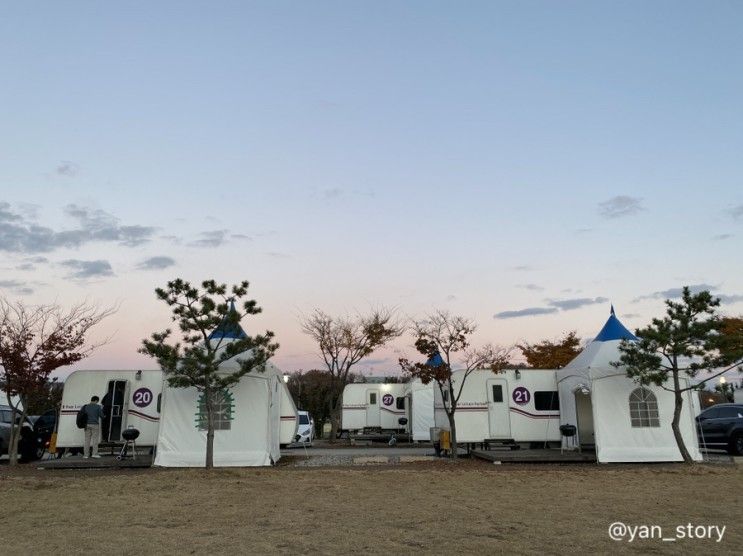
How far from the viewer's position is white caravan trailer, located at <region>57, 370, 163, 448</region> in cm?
1709

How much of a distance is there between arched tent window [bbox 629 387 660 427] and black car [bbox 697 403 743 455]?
3.45m

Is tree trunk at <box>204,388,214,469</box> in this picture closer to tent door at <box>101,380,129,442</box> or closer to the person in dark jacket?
the person in dark jacket

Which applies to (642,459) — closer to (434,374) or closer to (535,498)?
(434,374)

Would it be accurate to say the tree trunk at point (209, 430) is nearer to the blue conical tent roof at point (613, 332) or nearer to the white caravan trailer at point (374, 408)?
the blue conical tent roof at point (613, 332)

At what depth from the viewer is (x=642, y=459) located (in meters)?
15.6

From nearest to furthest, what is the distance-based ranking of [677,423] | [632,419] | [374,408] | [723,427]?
[677,423] < [632,419] < [723,427] < [374,408]

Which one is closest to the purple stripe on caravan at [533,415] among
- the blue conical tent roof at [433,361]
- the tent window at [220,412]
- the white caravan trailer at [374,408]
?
the blue conical tent roof at [433,361]

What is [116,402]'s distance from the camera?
17.5m

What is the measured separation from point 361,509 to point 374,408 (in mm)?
19906

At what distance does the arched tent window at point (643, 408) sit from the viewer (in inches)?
625

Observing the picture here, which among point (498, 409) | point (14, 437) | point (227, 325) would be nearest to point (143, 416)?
point (14, 437)

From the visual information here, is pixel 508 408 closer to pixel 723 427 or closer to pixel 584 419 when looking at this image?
pixel 584 419

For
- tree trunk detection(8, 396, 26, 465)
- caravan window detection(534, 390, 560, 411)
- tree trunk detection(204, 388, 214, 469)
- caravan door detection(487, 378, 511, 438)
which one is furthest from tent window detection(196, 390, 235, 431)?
caravan window detection(534, 390, 560, 411)

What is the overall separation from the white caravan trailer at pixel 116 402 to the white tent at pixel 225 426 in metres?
2.09
